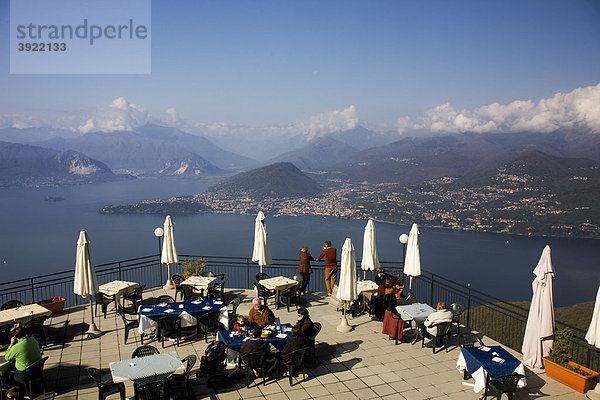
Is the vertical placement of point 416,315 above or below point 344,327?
above

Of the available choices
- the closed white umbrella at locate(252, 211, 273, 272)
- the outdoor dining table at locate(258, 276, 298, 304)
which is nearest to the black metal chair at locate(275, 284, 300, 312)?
the outdoor dining table at locate(258, 276, 298, 304)

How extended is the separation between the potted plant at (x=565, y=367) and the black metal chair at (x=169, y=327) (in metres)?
7.65

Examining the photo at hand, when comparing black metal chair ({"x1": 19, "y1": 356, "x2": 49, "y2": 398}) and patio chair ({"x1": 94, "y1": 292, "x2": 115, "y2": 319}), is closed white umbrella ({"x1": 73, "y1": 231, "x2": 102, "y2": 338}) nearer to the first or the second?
patio chair ({"x1": 94, "y1": 292, "x2": 115, "y2": 319})

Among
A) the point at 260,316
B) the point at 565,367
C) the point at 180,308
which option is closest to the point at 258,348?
the point at 260,316

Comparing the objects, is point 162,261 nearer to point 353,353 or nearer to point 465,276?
point 353,353

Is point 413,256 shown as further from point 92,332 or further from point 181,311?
point 92,332

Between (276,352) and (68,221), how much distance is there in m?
129

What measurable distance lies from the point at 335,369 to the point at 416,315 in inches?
100

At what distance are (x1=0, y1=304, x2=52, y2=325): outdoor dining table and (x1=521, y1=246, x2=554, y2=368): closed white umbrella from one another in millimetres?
10532

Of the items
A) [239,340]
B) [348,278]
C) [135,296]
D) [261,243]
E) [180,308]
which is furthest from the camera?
[261,243]

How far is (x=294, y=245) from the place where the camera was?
8888cm

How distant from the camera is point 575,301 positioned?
63.4m

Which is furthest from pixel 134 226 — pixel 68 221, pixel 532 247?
pixel 532 247

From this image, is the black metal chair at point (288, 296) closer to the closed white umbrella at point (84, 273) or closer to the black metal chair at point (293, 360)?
the black metal chair at point (293, 360)
